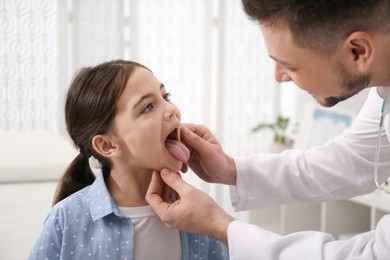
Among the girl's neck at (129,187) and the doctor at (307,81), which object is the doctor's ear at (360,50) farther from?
the girl's neck at (129,187)

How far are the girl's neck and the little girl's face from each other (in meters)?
0.06

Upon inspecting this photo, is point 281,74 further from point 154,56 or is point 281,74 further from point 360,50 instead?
point 154,56

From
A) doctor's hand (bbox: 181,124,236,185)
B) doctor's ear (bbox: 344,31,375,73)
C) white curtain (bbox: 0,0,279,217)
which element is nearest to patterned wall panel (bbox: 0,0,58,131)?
white curtain (bbox: 0,0,279,217)

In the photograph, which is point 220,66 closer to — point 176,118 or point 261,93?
point 261,93

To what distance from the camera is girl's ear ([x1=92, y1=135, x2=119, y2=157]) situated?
149 cm

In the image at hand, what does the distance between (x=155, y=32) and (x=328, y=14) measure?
8.92 ft

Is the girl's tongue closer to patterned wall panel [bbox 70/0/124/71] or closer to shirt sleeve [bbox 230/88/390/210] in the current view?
shirt sleeve [bbox 230/88/390/210]

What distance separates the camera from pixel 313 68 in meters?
1.30

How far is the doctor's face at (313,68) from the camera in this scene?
50.1 inches

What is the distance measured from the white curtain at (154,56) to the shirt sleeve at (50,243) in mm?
2267

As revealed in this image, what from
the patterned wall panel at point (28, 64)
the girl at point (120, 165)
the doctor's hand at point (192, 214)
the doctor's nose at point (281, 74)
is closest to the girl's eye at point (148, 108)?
the girl at point (120, 165)

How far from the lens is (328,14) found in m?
1.20

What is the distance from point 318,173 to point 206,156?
0.40m

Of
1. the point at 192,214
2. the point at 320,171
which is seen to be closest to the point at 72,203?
the point at 192,214
